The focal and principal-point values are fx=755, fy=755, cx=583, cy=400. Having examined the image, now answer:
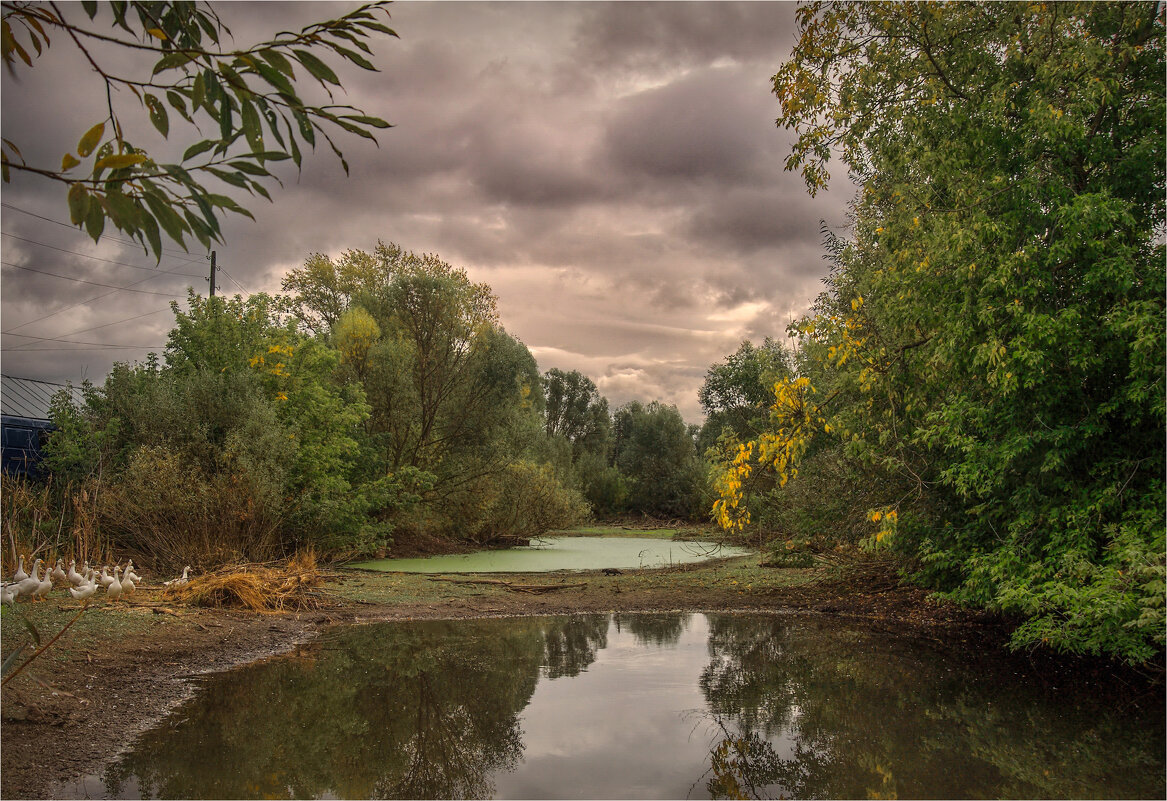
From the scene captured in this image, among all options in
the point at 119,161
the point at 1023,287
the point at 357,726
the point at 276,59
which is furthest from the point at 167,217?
the point at 1023,287

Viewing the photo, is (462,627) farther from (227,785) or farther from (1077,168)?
(1077,168)

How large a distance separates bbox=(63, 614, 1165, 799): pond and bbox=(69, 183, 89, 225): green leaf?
3.26m

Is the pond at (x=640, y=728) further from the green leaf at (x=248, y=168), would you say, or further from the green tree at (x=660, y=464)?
the green tree at (x=660, y=464)

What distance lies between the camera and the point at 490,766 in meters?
4.59

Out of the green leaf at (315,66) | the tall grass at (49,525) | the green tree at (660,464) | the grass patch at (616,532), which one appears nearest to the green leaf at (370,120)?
the green leaf at (315,66)

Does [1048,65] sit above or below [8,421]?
above

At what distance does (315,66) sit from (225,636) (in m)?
7.36

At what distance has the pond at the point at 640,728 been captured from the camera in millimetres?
4266

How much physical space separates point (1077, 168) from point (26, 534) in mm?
13437

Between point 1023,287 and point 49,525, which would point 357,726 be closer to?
point 1023,287

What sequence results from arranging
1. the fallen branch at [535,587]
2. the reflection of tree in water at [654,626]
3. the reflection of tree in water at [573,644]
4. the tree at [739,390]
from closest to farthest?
the reflection of tree in water at [573,644] → the reflection of tree in water at [654,626] → the fallen branch at [535,587] → the tree at [739,390]

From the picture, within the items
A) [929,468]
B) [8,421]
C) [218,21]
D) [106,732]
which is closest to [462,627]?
[106,732]

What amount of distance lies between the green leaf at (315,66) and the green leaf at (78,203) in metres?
0.71

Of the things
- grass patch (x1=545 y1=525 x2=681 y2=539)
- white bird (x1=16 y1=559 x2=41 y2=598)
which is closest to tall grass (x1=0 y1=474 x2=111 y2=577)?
white bird (x1=16 y1=559 x2=41 y2=598)
